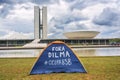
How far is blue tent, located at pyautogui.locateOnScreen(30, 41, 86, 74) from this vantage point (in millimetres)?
8719

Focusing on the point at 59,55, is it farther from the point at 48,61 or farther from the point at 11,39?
the point at 11,39

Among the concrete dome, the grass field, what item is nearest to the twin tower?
the concrete dome

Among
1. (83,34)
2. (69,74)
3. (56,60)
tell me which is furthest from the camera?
(83,34)

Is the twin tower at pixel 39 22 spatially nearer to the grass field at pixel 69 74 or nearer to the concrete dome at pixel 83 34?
the concrete dome at pixel 83 34

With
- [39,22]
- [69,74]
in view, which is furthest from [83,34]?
[69,74]

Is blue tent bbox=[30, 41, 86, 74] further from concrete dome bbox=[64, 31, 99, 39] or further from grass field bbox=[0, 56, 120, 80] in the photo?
concrete dome bbox=[64, 31, 99, 39]

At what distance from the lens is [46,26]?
98.5 metres

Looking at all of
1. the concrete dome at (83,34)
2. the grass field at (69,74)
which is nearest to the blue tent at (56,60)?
the grass field at (69,74)

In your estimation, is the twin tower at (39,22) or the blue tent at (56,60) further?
the twin tower at (39,22)

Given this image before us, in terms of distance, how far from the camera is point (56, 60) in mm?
8758

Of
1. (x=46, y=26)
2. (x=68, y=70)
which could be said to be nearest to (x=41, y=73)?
(x=68, y=70)

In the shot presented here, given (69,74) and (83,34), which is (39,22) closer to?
(83,34)

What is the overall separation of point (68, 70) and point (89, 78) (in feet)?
4.71

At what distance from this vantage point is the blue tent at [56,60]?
343 inches
